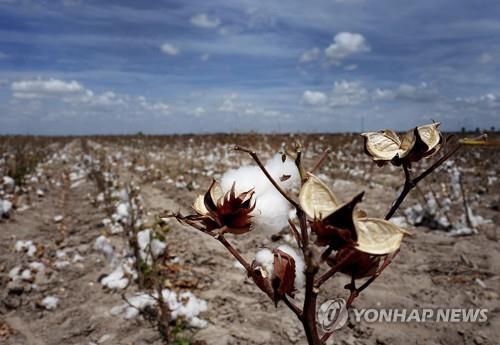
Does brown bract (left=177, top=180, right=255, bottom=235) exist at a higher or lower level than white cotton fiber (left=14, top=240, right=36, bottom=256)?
higher

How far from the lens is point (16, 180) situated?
750 centimetres

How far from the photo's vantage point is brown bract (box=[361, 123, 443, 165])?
0.58 meters

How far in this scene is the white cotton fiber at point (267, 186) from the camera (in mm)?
680

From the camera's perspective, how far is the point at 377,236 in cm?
47

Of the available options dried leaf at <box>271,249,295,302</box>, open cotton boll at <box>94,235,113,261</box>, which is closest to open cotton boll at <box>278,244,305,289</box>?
dried leaf at <box>271,249,295,302</box>

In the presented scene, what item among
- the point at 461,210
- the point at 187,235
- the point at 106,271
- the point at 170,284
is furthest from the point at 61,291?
the point at 461,210

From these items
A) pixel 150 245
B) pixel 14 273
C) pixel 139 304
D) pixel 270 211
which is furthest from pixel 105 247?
pixel 270 211

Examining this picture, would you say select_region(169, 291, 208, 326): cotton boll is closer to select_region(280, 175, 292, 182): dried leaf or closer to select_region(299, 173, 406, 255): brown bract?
select_region(280, 175, 292, 182): dried leaf

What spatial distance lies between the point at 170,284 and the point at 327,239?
2996 mm

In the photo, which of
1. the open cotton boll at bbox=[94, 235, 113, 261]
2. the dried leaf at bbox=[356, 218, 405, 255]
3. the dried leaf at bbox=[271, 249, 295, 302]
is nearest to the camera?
the dried leaf at bbox=[356, 218, 405, 255]

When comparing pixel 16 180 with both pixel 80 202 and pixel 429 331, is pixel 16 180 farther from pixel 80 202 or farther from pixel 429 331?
pixel 429 331

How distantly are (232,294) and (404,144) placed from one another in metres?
2.78

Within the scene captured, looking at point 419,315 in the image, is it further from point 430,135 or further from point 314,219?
point 314,219

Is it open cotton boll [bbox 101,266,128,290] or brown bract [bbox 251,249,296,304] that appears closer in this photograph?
brown bract [bbox 251,249,296,304]
